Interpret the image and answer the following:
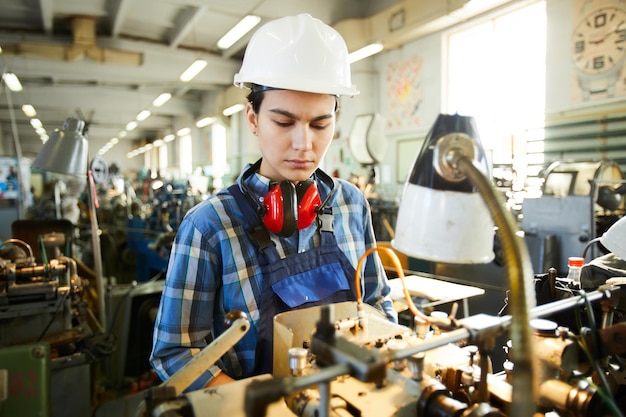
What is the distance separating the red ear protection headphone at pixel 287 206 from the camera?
3.20 ft

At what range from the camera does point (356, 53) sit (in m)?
5.43

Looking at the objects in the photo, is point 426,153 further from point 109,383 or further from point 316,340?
point 109,383

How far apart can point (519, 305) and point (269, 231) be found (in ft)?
2.12

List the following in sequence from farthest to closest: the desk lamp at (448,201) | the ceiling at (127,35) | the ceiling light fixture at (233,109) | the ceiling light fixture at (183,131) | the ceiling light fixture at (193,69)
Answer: the ceiling light fixture at (183,131) → the ceiling light fixture at (233,109) → the ceiling light fixture at (193,69) → the ceiling at (127,35) → the desk lamp at (448,201)

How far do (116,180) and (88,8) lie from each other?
284cm

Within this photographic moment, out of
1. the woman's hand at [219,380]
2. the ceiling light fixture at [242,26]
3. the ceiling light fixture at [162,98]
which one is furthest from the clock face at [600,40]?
the ceiling light fixture at [162,98]

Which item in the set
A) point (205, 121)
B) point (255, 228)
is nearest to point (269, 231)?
point (255, 228)

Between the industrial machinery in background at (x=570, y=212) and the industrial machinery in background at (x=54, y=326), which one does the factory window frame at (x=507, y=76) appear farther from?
the industrial machinery in background at (x=54, y=326)

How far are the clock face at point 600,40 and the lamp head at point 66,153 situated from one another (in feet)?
13.8

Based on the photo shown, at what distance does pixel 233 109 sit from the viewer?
9.18m

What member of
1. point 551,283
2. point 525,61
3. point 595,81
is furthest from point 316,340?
point 525,61

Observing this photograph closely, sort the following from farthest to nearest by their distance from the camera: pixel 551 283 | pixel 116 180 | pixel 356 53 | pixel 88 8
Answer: pixel 116 180, pixel 88 8, pixel 356 53, pixel 551 283

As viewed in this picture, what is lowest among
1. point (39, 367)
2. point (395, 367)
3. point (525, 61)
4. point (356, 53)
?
point (39, 367)

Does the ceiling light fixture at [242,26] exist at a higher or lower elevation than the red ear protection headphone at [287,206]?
higher
